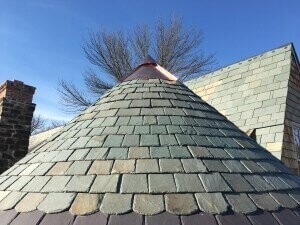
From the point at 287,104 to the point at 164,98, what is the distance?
402 centimetres

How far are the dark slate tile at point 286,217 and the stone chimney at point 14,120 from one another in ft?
21.2

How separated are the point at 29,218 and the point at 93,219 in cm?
55

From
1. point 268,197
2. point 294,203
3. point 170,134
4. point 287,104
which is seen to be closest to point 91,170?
point 170,134

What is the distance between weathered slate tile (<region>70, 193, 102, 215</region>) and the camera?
2705mm

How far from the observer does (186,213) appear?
8.76 feet

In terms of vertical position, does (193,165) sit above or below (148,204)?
above

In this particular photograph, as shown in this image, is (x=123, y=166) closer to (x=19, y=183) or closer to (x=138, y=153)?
(x=138, y=153)

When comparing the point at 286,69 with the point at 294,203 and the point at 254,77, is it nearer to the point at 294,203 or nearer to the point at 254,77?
the point at 254,77

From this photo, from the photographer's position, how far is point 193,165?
325 cm

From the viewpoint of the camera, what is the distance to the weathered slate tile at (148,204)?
267cm

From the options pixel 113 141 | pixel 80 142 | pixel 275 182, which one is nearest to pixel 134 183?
pixel 113 141

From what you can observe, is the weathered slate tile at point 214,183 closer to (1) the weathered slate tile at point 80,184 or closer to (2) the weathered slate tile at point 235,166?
(2) the weathered slate tile at point 235,166

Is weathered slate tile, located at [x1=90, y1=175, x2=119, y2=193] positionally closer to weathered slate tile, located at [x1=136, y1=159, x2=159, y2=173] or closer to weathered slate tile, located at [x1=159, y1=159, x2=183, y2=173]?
weathered slate tile, located at [x1=136, y1=159, x2=159, y2=173]

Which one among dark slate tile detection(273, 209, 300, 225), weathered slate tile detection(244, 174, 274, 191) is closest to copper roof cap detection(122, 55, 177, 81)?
weathered slate tile detection(244, 174, 274, 191)
